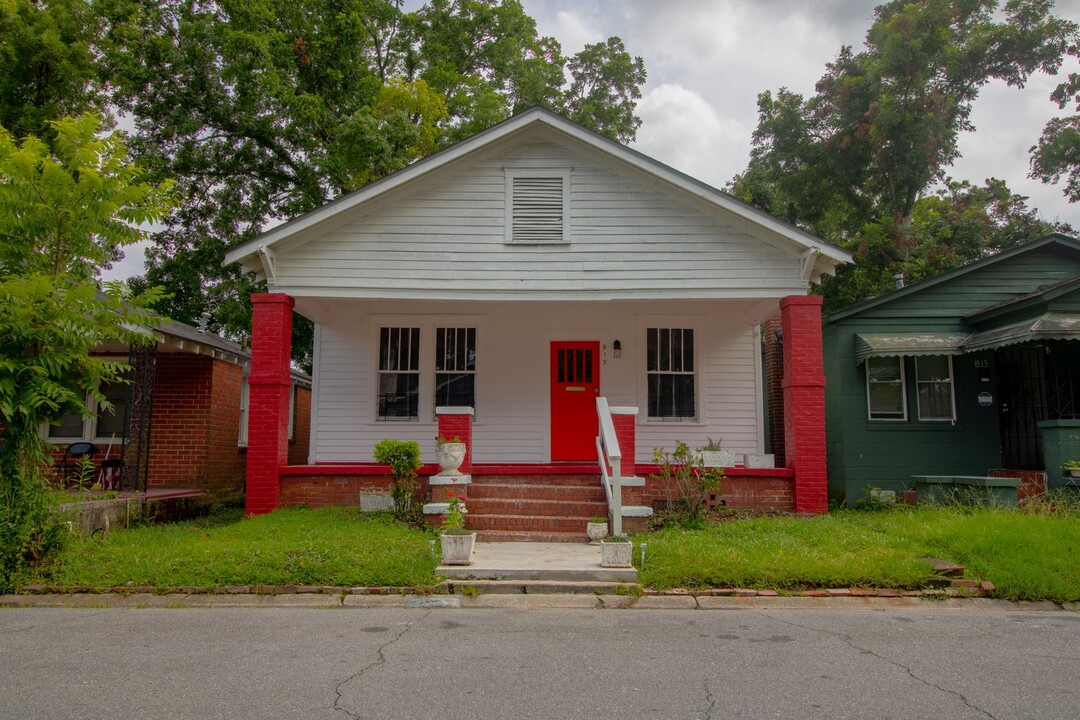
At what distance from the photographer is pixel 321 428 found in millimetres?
13625

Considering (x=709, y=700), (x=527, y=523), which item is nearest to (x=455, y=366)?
(x=527, y=523)

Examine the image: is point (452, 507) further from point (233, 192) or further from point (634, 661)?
point (233, 192)

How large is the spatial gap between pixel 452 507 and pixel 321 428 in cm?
559

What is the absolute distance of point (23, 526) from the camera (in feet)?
25.5

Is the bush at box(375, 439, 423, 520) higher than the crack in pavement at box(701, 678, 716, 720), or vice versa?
the bush at box(375, 439, 423, 520)

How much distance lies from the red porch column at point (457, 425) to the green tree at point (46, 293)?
158 inches

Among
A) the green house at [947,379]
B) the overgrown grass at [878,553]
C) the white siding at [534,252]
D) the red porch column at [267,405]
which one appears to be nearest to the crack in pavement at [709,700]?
the overgrown grass at [878,553]

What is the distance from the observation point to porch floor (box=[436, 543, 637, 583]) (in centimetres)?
789

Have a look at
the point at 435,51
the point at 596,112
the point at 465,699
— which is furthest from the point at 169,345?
the point at 596,112

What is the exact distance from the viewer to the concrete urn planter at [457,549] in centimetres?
816

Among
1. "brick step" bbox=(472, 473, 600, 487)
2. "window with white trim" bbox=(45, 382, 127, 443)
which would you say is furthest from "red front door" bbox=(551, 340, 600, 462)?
"window with white trim" bbox=(45, 382, 127, 443)

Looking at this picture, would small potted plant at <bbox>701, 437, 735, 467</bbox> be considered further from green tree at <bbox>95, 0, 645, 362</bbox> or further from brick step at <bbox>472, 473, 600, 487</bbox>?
green tree at <bbox>95, 0, 645, 362</bbox>

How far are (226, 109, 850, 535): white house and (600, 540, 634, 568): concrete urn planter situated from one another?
136 inches

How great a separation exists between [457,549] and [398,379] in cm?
614
